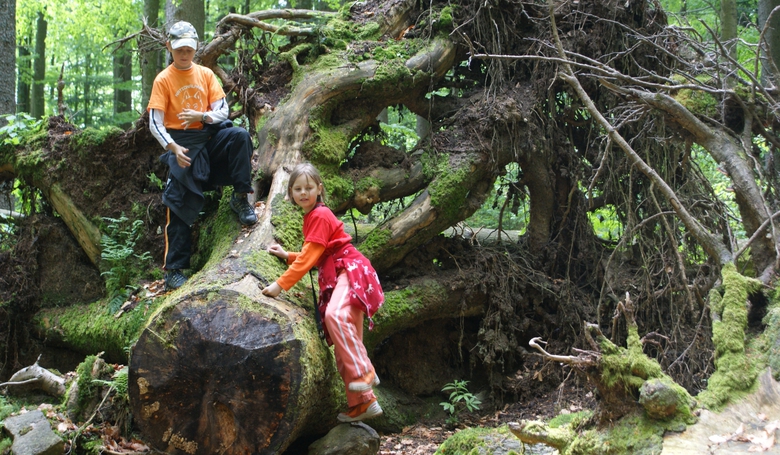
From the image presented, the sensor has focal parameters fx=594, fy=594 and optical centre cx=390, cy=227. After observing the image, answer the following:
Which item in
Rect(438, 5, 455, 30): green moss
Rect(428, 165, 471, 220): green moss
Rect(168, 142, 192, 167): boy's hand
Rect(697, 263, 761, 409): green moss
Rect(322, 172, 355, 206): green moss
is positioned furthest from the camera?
Rect(438, 5, 455, 30): green moss

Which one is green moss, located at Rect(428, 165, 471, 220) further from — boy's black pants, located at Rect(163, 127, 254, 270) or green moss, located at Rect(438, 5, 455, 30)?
boy's black pants, located at Rect(163, 127, 254, 270)

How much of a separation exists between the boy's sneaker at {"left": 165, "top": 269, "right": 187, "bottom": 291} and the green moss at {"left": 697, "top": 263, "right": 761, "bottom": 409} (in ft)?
13.7

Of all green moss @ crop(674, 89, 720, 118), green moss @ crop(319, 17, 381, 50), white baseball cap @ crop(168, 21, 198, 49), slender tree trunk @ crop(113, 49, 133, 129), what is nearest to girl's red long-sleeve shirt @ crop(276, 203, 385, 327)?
white baseball cap @ crop(168, 21, 198, 49)

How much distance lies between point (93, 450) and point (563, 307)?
4.94 metres

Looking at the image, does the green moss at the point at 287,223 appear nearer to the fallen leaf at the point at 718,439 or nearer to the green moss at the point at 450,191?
the green moss at the point at 450,191

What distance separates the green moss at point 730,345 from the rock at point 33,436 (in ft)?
13.7

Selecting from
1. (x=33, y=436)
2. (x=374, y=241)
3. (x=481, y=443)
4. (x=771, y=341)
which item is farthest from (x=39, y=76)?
(x=771, y=341)

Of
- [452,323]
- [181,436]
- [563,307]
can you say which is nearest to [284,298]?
[181,436]

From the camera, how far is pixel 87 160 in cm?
639

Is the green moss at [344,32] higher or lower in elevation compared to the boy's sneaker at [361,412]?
higher

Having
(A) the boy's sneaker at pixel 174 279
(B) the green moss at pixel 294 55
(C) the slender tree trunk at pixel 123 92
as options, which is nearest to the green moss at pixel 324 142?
(B) the green moss at pixel 294 55

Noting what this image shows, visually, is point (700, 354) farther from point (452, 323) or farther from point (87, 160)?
point (87, 160)

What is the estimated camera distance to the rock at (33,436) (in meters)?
3.97

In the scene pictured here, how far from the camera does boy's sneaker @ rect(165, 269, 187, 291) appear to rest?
5.31 metres
